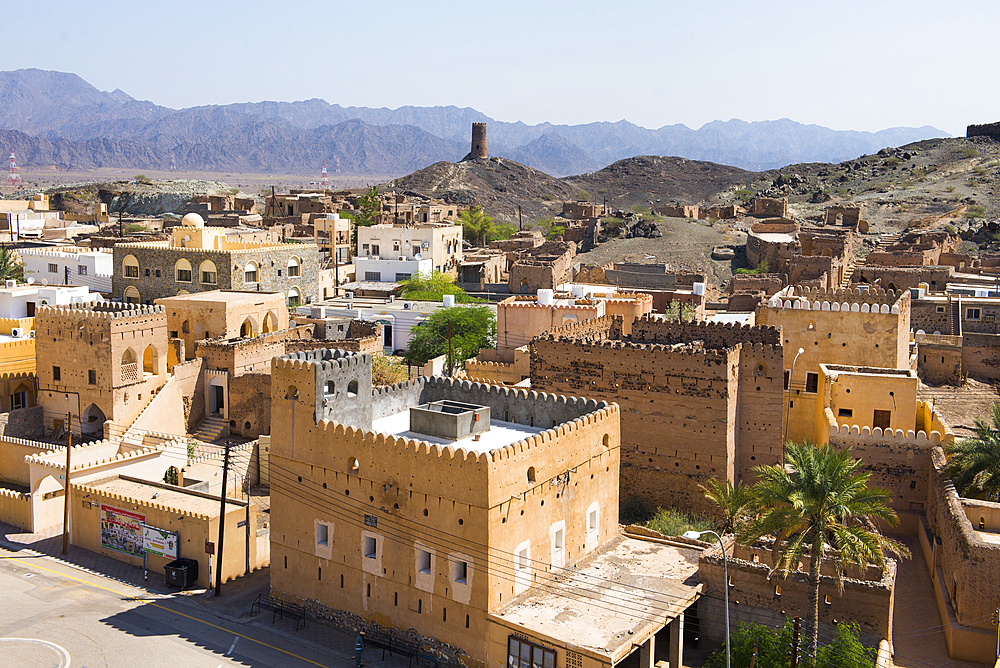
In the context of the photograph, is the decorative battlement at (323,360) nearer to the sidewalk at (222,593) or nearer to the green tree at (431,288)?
the sidewalk at (222,593)

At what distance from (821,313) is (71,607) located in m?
22.9

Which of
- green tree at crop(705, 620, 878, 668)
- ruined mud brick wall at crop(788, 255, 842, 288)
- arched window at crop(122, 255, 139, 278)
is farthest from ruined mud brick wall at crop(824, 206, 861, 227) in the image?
green tree at crop(705, 620, 878, 668)

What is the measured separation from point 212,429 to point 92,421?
395cm

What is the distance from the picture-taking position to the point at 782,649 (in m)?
19.8

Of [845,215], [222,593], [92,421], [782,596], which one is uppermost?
[845,215]

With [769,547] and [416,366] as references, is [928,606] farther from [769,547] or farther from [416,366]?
[416,366]

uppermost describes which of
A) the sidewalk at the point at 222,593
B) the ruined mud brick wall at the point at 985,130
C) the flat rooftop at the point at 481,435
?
the ruined mud brick wall at the point at 985,130

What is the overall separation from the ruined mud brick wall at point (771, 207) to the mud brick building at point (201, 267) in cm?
5015

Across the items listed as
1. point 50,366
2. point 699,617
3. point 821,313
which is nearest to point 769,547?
point 699,617

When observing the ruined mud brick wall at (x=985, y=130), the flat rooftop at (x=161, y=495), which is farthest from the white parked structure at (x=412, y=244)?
the ruined mud brick wall at (x=985, y=130)

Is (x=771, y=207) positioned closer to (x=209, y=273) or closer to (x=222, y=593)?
(x=209, y=273)

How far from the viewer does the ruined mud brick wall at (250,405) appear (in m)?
34.6

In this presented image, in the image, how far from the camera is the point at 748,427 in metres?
27.2

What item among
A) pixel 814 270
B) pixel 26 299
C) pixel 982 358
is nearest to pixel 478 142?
pixel 814 270
